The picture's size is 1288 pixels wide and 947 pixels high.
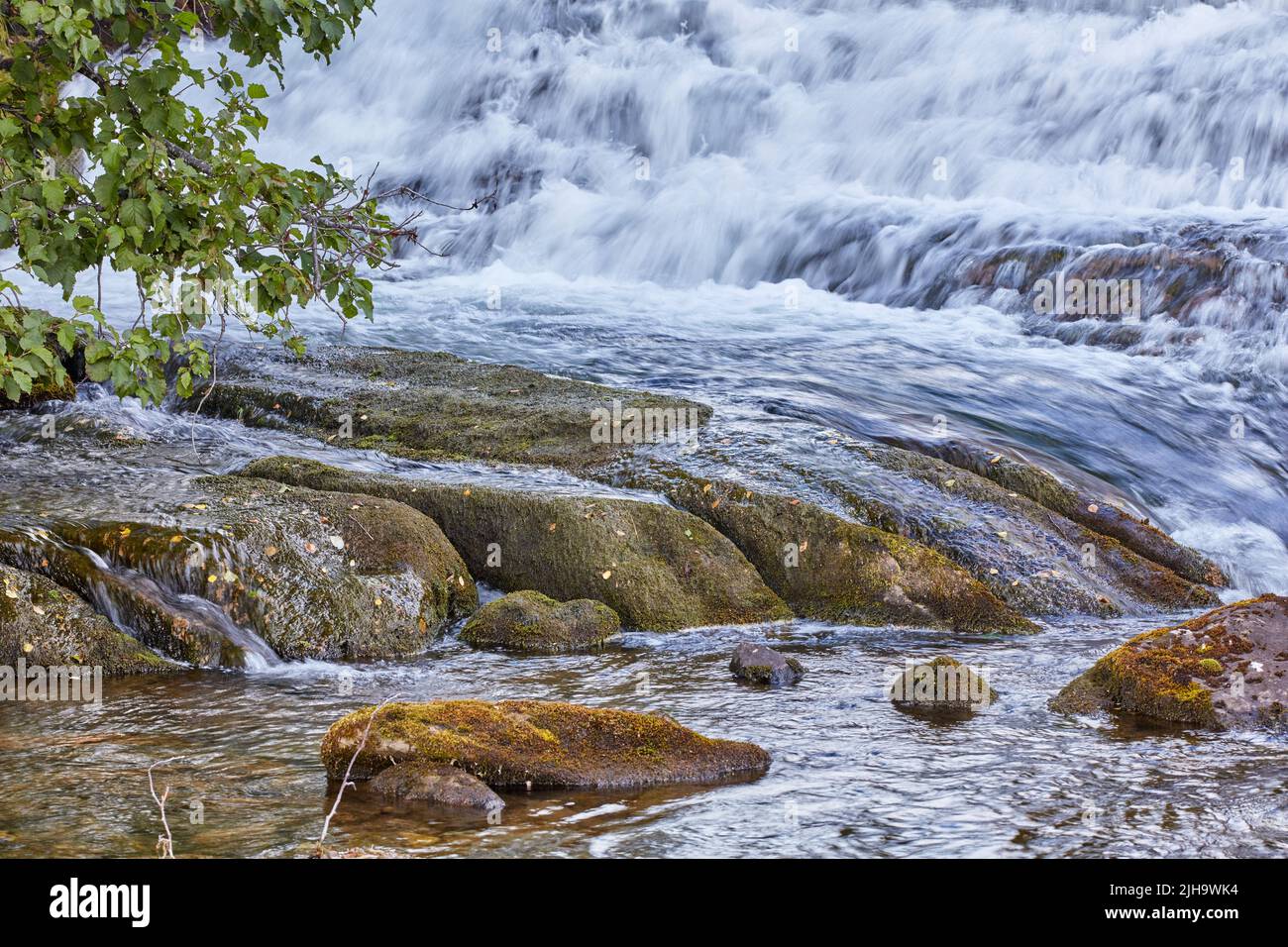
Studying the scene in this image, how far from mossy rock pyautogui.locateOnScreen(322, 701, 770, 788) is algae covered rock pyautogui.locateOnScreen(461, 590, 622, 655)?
2.30 m

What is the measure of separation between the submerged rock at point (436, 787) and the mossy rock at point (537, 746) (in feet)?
0.35

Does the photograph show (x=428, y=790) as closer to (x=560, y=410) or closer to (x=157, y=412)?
(x=560, y=410)

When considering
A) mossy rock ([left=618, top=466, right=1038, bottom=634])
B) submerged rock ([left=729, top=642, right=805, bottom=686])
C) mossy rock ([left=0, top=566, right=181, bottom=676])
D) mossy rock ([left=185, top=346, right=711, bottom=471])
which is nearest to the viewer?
mossy rock ([left=0, top=566, right=181, bottom=676])

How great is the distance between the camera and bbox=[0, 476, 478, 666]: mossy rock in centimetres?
740

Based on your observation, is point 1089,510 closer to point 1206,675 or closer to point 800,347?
point 1206,675

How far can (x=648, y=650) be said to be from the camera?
7.91 meters

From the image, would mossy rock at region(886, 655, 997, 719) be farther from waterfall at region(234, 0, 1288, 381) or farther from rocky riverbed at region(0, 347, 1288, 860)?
waterfall at region(234, 0, 1288, 381)

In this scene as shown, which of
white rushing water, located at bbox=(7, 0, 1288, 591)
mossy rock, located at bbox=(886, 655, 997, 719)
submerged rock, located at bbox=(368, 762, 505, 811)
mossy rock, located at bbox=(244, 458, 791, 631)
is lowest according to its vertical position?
mossy rock, located at bbox=(886, 655, 997, 719)

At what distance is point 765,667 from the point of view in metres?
7.06

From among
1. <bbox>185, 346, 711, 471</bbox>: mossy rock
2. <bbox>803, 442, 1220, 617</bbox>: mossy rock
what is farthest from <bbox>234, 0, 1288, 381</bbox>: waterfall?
<bbox>185, 346, 711, 471</bbox>: mossy rock

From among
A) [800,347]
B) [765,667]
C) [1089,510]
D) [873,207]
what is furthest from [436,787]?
[873,207]

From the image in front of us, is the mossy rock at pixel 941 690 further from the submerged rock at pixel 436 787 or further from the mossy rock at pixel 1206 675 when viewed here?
the submerged rock at pixel 436 787

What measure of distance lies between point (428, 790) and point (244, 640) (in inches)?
116
